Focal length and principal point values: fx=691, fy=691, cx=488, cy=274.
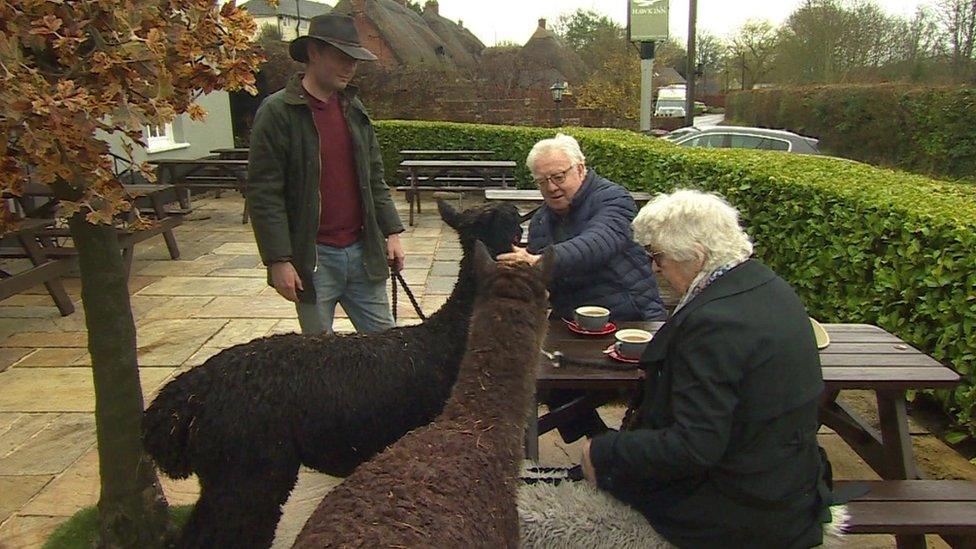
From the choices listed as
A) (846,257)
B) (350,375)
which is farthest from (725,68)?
(350,375)

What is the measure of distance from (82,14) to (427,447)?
1.71 m

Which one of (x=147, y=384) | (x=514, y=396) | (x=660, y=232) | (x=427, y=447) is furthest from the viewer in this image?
(x=147, y=384)

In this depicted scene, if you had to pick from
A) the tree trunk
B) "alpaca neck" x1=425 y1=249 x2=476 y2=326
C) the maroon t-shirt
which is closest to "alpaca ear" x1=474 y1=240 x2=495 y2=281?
"alpaca neck" x1=425 y1=249 x2=476 y2=326

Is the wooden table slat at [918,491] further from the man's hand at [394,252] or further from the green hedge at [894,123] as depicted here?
the green hedge at [894,123]

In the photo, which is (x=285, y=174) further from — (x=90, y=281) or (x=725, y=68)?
(x=725, y=68)

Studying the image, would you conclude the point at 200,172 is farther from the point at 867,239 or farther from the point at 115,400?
the point at 867,239

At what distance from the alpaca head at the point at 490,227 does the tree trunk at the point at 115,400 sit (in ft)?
4.85

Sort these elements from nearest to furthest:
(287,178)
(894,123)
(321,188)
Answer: (287,178), (321,188), (894,123)

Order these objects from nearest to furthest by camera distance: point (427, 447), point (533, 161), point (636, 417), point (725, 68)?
point (427, 447), point (636, 417), point (533, 161), point (725, 68)

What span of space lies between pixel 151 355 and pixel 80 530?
255 cm

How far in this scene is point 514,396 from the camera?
2.13 metres

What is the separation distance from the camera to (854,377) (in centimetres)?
303

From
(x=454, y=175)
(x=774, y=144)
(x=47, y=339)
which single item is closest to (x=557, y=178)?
(x=47, y=339)

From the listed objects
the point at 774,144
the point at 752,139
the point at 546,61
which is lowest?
the point at 774,144
